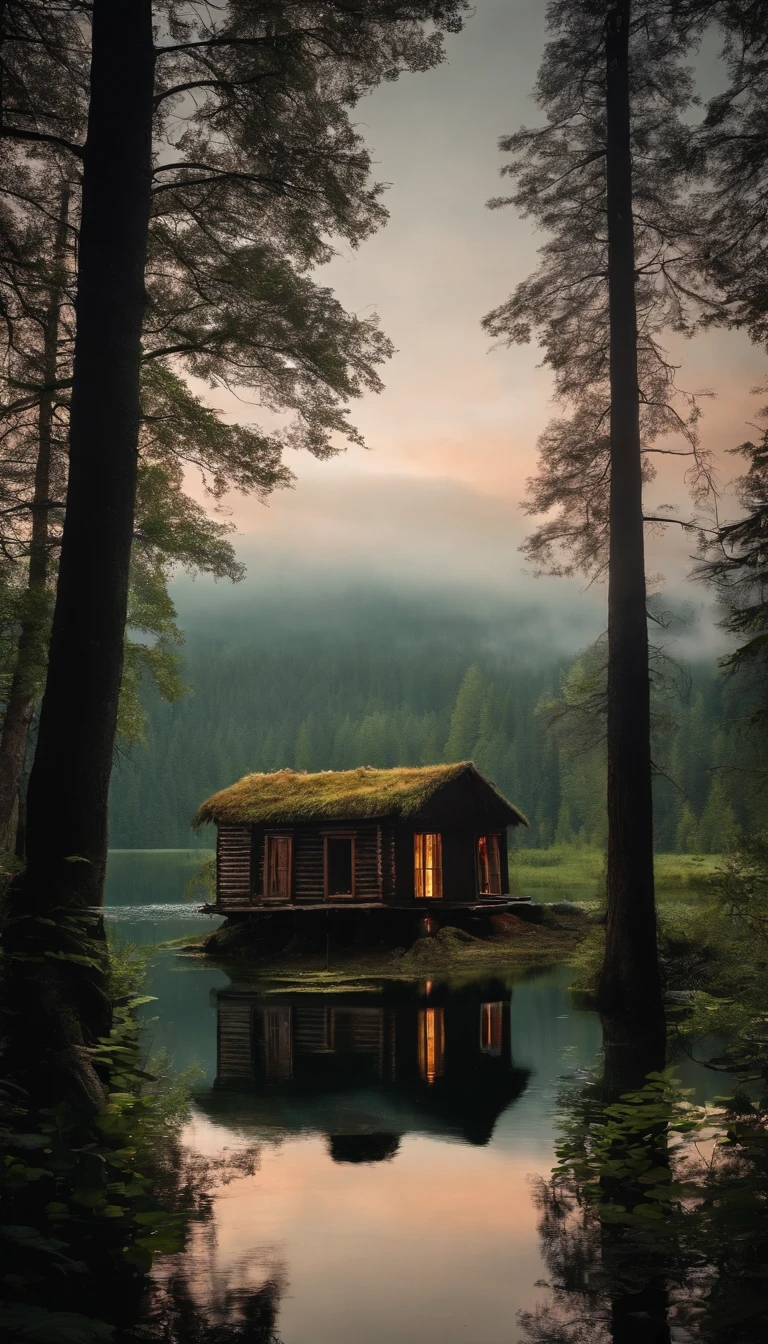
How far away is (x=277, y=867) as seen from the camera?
90.9 ft

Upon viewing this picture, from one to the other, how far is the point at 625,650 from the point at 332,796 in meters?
15.2

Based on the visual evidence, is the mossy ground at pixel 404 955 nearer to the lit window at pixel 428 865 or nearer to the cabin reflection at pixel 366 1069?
the lit window at pixel 428 865

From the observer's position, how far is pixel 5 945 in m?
6.62

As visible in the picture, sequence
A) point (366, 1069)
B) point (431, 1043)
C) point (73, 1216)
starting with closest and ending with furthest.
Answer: point (73, 1216)
point (366, 1069)
point (431, 1043)

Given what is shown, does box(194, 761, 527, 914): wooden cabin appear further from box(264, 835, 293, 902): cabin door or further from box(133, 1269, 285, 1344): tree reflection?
box(133, 1269, 285, 1344): tree reflection

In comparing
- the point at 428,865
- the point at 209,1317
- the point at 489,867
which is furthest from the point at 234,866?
the point at 209,1317

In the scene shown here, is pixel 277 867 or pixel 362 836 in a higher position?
pixel 362 836

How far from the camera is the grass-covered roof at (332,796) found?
26.1m

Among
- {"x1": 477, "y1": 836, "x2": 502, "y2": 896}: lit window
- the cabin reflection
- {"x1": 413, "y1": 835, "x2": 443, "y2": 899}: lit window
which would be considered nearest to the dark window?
{"x1": 413, "y1": 835, "x2": 443, "y2": 899}: lit window

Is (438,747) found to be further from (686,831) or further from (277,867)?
(277,867)

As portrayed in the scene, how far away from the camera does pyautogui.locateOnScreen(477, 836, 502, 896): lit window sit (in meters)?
29.7

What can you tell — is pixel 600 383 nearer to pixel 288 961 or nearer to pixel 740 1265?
pixel 740 1265

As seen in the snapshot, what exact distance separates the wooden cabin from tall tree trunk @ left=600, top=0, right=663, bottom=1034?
12.8 meters

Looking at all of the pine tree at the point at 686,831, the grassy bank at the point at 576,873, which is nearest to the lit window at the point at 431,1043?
the grassy bank at the point at 576,873
